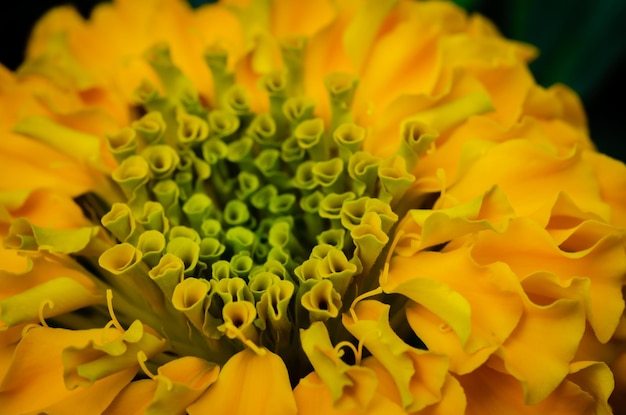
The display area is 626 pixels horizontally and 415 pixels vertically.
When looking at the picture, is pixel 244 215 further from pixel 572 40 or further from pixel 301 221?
pixel 572 40

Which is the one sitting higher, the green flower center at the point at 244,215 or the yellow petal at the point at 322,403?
the green flower center at the point at 244,215

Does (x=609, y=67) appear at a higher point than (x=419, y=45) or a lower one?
lower

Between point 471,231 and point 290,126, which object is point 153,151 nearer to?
point 290,126

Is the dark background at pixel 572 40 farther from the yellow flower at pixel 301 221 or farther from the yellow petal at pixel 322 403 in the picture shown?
the yellow petal at pixel 322 403

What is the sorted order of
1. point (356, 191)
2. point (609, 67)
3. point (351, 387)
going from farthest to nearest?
point (609, 67)
point (356, 191)
point (351, 387)

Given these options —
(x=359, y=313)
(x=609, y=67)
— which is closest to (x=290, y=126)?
(x=359, y=313)

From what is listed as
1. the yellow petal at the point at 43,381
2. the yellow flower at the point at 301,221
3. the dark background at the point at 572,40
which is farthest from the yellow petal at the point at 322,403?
the dark background at the point at 572,40

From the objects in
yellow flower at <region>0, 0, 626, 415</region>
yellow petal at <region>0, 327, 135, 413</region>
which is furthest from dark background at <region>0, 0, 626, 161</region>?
yellow petal at <region>0, 327, 135, 413</region>

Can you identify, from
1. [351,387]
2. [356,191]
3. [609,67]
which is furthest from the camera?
[609,67]
